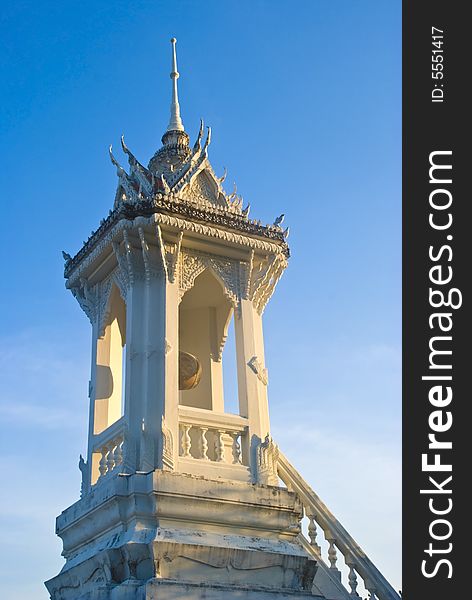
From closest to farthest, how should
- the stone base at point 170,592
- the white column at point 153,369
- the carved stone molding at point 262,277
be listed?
the stone base at point 170,592 < the white column at point 153,369 < the carved stone molding at point 262,277

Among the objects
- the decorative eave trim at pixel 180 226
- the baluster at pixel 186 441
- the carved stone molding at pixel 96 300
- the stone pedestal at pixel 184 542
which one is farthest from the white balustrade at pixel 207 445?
the decorative eave trim at pixel 180 226

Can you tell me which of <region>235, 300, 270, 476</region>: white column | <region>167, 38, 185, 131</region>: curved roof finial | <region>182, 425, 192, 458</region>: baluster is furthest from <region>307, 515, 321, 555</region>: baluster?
<region>167, 38, 185, 131</region>: curved roof finial

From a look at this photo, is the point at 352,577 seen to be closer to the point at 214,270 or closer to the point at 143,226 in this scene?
the point at 214,270

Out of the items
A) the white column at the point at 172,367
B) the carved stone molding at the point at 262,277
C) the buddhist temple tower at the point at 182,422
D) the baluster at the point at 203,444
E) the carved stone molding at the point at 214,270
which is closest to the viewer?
the buddhist temple tower at the point at 182,422

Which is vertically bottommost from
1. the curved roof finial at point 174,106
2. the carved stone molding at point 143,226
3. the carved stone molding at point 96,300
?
the carved stone molding at point 96,300

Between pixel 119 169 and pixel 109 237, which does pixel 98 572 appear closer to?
pixel 109 237

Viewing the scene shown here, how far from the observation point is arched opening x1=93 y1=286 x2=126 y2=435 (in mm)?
14633

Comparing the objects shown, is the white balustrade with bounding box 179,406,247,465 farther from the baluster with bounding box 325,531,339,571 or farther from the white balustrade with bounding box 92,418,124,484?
the baluster with bounding box 325,531,339,571

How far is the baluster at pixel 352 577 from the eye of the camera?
43.7ft

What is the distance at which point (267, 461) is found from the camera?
1360cm

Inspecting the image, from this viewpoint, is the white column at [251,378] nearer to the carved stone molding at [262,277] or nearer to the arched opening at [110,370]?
the carved stone molding at [262,277]

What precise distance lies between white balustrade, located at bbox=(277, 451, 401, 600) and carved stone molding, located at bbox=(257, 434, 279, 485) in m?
0.71

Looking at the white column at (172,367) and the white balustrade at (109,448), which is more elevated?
the white column at (172,367)

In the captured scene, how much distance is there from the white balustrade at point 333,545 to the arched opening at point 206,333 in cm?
210
